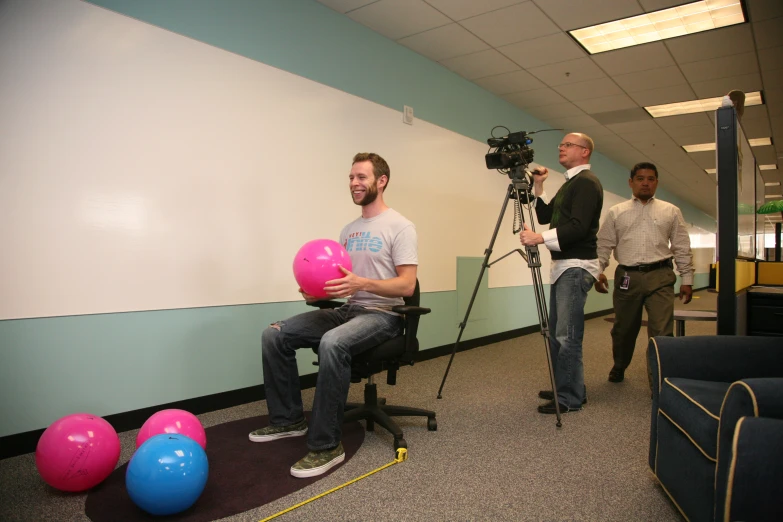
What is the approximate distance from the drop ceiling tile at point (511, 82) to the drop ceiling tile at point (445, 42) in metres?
0.69

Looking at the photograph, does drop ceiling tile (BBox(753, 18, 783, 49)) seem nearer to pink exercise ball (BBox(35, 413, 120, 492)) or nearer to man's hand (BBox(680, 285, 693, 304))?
man's hand (BBox(680, 285, 693, 304))

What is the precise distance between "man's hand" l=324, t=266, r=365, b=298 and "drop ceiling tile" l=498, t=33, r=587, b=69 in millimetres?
2967

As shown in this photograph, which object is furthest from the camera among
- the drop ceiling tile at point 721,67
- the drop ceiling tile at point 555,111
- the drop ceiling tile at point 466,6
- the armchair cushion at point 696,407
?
the drop ceiling tile at point 555,111

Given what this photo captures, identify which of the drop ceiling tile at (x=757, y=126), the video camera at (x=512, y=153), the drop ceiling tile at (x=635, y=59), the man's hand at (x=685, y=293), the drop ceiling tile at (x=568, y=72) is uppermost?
the drop ceiling tile at (x=568, y=72)

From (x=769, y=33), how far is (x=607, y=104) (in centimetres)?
180

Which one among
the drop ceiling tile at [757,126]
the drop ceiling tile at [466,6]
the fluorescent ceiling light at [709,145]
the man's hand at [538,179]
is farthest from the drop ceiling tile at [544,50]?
the fluorescent ceiling light at [709,145]

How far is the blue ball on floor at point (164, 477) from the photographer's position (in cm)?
148

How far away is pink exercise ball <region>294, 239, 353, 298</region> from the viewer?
193 cm

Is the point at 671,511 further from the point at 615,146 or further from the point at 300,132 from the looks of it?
the point at 615,146

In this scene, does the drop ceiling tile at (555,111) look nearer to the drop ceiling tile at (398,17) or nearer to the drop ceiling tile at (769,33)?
the drop ceiling tile at (769,33)

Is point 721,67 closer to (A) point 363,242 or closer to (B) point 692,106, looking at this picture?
(B) point 692,106

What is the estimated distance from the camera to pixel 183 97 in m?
2.58

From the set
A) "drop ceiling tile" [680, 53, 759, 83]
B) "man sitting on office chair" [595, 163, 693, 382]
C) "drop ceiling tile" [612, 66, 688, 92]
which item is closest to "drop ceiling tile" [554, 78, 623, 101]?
"drop ceiling tile" [612, 66, 688, 92]

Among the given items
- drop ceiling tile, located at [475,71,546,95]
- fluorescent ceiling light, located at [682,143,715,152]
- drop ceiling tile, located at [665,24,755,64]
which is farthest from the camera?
fluorescent ceiling light, located at [682,143,715,152]
